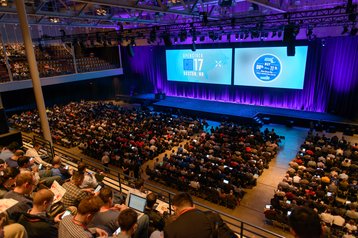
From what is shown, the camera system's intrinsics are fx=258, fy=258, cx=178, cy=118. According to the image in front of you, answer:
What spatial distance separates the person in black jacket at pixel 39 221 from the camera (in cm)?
287

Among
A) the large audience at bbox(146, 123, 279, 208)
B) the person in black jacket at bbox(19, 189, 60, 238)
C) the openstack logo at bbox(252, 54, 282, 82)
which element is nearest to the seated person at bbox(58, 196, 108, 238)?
the person in black jacket at bbox(19, 189, 60, 238)

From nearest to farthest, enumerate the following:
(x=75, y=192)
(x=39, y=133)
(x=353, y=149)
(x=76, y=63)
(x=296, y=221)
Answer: (x=296, y=221) < (x=75, y=192) < (x=353, y=149) < (x=39, y=133) < (x=76, y=63)

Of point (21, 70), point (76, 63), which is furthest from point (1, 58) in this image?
point (76, 63)

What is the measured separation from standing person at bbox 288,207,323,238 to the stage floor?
15.9 metres

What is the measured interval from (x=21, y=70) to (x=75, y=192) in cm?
2125

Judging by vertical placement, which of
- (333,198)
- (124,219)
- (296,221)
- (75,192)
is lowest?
(333,198)

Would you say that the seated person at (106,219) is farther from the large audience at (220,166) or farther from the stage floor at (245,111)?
the stage floor at (245,111)

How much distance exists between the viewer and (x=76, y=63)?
82.3 ft

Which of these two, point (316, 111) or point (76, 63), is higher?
point (76, 63)

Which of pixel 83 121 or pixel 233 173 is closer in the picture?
pixel 233 173

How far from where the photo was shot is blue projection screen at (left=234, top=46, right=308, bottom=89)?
18250 millimetres

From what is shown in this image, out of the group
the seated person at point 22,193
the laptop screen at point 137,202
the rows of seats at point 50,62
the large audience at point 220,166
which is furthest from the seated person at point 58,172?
the rows of seats at point 50,62

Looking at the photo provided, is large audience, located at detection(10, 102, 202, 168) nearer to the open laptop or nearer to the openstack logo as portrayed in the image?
the openstack logo

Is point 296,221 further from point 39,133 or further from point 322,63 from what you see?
point 322,63
